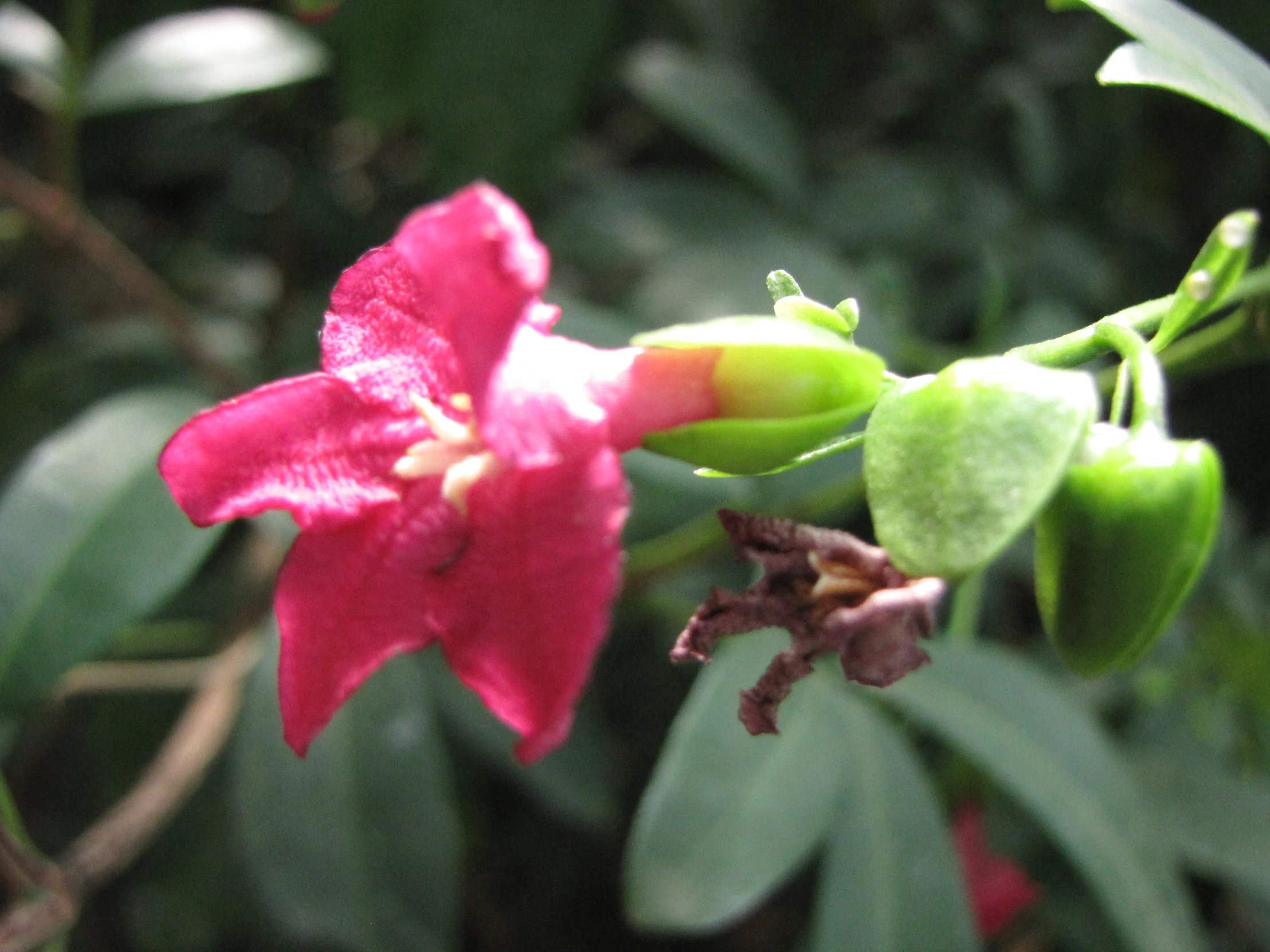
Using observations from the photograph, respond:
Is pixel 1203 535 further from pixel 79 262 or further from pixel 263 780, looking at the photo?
pixel 79 262

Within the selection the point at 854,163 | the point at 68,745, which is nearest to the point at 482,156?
the point at 854,163

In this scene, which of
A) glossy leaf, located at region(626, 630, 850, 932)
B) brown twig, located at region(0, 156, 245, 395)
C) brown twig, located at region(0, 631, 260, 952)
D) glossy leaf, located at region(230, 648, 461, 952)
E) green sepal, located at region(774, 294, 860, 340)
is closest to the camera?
green sepal, located at region(774, 294, 860, 340)

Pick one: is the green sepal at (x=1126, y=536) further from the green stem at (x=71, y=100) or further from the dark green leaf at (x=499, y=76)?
the green stem at (x=71, y=100)

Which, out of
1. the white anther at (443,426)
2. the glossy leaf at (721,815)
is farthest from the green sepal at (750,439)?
the glossy leaf at (721,815)

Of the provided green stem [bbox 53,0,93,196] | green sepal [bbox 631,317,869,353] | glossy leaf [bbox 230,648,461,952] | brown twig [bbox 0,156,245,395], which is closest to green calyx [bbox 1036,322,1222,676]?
green sepal [bbox 631,317,869,353]

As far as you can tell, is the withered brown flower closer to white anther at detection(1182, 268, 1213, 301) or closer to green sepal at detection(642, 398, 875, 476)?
green sepal at detection(642, 398, 875, 476)

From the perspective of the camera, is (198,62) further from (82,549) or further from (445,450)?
(445,450)
